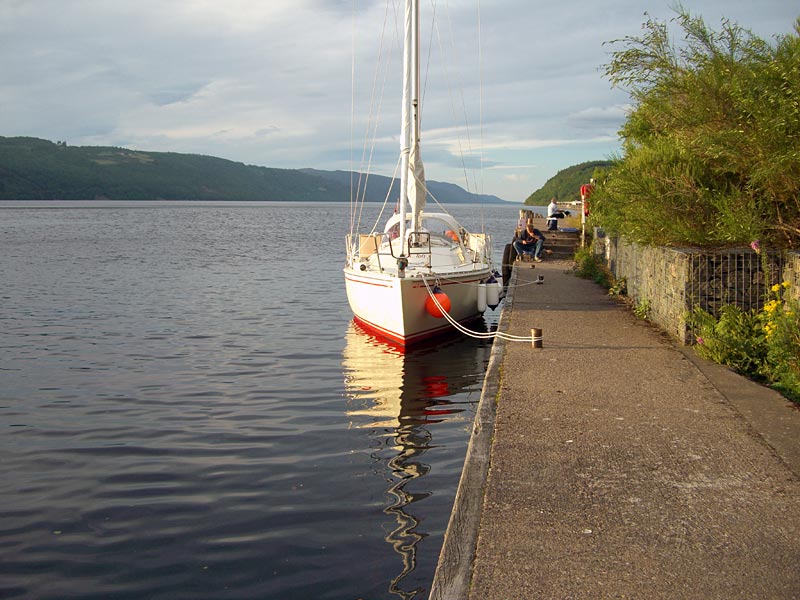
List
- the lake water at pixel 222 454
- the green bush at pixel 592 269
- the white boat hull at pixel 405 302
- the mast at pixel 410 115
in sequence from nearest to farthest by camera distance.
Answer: the lake water at pixel 222 454 → the white boat hull at pixel 405 302 → the mast at pixel 410 115 → the green bush at pixel 592 269

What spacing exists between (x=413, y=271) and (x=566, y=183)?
147 m

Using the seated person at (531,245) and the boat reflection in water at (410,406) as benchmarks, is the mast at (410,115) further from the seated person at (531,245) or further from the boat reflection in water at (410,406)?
the seated person at (531,245)

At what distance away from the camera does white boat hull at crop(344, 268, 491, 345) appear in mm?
14195

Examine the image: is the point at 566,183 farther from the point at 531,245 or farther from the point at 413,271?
the point at 413,271

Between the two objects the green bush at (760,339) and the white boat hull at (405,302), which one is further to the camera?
the white boat hull at (405,302)

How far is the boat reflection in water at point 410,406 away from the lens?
7027 mm

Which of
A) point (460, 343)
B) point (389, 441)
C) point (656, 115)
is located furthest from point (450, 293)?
point (389, 441)

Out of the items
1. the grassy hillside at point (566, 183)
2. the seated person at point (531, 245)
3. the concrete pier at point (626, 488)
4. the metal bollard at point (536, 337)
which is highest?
the grassy hillside at point (566, 183)

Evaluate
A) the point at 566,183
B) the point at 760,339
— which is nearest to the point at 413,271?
the point at 760,339

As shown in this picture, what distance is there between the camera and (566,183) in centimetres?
15562

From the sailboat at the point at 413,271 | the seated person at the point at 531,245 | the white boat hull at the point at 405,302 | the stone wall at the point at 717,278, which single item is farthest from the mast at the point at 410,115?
the seated person at the point at 531,245

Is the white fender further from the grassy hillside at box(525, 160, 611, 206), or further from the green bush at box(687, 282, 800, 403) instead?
the grassy hillside at box(525, 160, 611, 206)

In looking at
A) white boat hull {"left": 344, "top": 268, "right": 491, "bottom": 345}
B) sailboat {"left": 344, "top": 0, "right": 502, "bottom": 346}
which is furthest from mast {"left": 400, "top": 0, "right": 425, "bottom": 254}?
white boat hull {"left": 344, "top": 268, "right": 491, "bottom": 345}

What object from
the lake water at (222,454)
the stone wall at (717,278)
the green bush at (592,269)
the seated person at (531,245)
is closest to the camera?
the lake water at (222,454)
